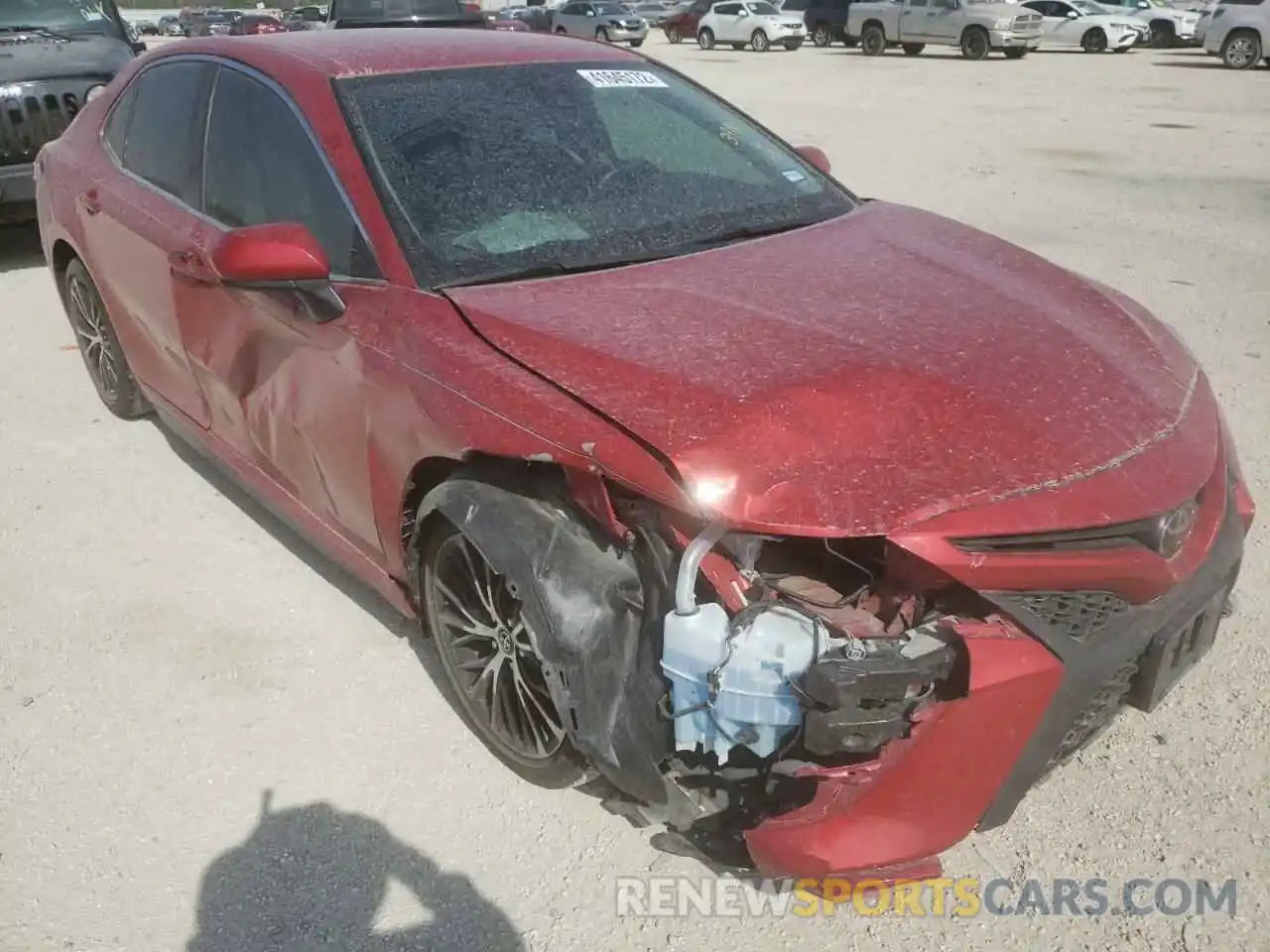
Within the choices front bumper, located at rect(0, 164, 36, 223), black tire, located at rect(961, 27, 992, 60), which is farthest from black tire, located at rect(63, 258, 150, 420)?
black tire, located at rect(961, 27, 992, 60)

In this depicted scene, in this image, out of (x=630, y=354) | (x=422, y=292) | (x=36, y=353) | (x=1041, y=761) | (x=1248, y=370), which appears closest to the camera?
(x=1041, y=761)

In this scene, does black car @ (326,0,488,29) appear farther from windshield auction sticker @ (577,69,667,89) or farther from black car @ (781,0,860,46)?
black car @ (781,0,860,46)

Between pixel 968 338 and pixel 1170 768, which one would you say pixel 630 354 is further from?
pixel 1170 768

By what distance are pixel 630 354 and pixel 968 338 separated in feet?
2.57

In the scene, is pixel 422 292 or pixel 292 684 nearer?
pixel 422 292

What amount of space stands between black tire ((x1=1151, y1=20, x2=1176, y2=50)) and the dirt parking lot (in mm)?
26623

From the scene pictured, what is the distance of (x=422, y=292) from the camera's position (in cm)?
262

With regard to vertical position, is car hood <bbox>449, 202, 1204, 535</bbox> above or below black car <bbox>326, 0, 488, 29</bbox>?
above

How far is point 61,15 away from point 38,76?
1335 millimetres

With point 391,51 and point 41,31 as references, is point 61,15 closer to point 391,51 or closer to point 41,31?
point 41,31

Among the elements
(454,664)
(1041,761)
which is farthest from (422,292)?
(1041,761)

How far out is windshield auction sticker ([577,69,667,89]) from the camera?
3.45 m

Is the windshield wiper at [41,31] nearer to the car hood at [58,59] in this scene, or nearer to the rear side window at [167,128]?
the car hood at [58,59]

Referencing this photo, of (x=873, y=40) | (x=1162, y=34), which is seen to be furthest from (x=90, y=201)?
(x=1162, y=34)
